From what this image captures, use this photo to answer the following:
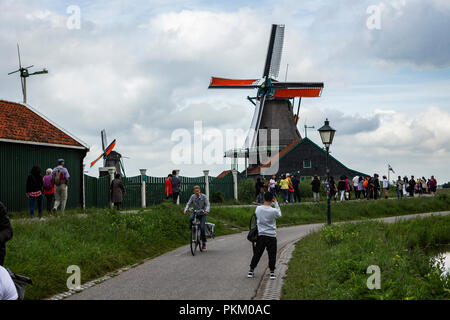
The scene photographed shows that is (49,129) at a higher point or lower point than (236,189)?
higher

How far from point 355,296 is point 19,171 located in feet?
65.1

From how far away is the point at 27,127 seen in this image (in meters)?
25.7

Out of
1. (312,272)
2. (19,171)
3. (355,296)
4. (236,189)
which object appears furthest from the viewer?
(236,189)

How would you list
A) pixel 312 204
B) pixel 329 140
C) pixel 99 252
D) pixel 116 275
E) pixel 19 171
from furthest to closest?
pixel 312 204
pixel 19 171
pixel 329 140
pixel 99 252
pixel 116 275

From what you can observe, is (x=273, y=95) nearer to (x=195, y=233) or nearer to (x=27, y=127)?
(x=27, y=127)

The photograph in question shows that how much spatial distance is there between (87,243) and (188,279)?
12.7ft

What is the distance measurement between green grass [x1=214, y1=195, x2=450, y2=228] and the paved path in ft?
33.9

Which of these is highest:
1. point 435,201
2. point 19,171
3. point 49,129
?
point 49,129

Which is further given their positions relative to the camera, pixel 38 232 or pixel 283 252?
pixel 283 252

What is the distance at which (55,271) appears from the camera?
1062 centimetres

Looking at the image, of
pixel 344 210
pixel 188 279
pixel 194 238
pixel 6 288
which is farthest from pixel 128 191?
pixel 6 288

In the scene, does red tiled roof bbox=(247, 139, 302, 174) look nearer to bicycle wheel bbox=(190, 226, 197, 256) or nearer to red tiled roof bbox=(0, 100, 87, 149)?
red tiled roof bbox=(0, 100, 87, 149)
